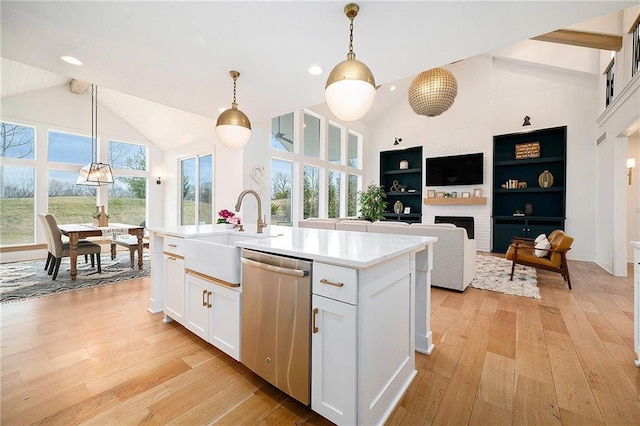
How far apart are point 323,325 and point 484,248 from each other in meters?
6.46

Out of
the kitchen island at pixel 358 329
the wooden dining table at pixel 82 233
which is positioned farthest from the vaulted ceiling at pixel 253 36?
the wooden dining table at pixel 82 233

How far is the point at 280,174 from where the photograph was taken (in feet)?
19.4

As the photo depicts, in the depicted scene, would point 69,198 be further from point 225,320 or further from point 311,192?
point 225,320

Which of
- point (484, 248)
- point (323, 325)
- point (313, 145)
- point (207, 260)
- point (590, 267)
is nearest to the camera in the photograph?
point (323, 325)

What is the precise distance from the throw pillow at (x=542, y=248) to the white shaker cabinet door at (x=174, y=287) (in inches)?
173

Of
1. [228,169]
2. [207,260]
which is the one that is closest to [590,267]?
[207,260]

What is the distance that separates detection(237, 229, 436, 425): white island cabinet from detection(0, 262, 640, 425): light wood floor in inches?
8.7

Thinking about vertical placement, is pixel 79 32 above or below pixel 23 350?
above

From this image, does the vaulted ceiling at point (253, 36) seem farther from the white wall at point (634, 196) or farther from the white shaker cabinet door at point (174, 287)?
the white wall at point (634, 196)

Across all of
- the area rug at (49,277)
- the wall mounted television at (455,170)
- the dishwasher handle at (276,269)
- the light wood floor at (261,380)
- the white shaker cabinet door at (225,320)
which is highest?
the wall mounted television at (455,170)

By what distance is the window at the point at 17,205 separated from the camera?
16.7 ft

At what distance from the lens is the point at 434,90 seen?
365 centimetres

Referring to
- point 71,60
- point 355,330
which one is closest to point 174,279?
point 355,330

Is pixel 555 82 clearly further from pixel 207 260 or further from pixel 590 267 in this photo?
pixel 207 260
